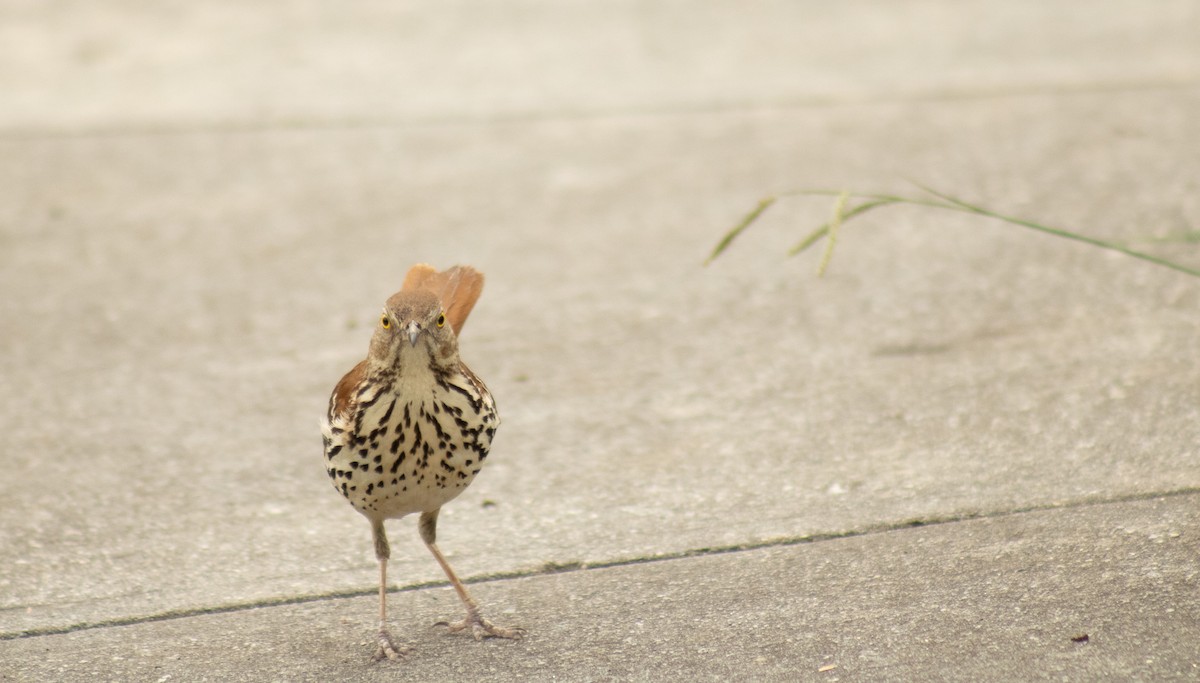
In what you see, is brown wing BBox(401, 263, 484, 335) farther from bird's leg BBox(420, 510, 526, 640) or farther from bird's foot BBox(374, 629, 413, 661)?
bird's foot BBox(374, 629, 413, 661)

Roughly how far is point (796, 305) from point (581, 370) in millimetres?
983

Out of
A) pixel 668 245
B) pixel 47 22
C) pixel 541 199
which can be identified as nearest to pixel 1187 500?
pixel 668 245

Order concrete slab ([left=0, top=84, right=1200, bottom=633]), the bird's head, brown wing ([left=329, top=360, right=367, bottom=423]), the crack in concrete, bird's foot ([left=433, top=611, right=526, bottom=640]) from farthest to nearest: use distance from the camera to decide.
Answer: concrete slab ([left=0, top=84, right=1200, bottom=633]), the crack in concrete, bird's foot ([left=433, top=611, right=526, bottom=640]), brown wing ([left=329, top=360, right=367, bottom=423]), the bird's head

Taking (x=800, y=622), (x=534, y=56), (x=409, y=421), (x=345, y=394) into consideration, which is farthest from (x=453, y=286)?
(x=534, y=56)

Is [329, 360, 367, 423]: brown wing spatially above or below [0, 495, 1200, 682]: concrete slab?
above

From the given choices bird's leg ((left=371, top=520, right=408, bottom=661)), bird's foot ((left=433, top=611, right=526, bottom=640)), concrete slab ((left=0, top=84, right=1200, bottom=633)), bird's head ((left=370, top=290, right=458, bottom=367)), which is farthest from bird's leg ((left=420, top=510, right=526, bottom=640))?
bird's head ((left=370, top=290, right=458, bottom=367))

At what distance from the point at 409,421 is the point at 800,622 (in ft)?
3.51

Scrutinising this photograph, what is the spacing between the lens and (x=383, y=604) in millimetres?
3717

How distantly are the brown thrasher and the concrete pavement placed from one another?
1.47 ft

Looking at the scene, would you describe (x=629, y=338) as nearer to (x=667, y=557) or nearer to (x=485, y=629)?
(x=667, y=557)

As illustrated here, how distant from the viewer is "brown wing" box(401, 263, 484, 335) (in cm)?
396

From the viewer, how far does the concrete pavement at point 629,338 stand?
12.3ft

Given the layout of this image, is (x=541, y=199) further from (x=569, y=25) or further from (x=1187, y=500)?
(x=1187, y=500)

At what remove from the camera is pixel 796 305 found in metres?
5.93
